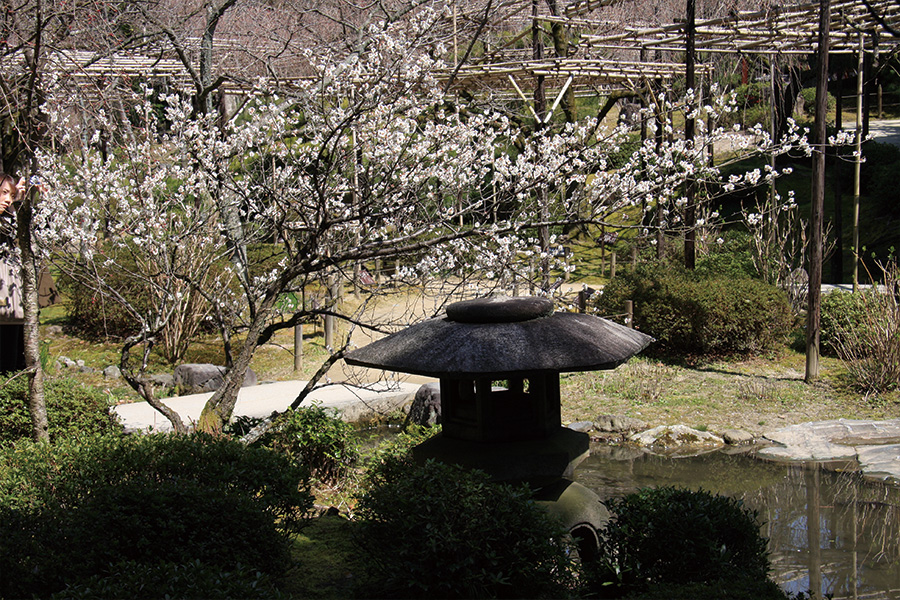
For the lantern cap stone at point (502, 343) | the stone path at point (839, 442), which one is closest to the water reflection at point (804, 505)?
the stone path at point (839, 442)

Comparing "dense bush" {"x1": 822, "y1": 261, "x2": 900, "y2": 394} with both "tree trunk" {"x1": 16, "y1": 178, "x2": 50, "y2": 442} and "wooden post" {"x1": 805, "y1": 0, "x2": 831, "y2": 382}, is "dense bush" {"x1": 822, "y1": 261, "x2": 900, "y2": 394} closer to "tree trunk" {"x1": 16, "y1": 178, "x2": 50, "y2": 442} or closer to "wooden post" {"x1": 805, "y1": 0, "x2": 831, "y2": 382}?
"wooden post" {"x1": 805, "y1": 0, "x2": 831, "y2": 382}

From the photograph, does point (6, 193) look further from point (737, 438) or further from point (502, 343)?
point (737, 438)

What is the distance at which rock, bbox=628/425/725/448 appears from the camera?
8094mm

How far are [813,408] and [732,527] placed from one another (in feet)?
18.8

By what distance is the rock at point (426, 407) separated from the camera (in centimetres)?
845

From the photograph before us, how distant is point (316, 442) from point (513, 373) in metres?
2.66

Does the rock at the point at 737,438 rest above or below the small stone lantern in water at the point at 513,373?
below

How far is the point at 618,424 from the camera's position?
8.55 metres

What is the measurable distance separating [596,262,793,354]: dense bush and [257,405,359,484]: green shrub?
19.9 ft

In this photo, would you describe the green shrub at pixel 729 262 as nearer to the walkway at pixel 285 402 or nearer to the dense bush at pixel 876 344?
the dense bush at pixel 876 344

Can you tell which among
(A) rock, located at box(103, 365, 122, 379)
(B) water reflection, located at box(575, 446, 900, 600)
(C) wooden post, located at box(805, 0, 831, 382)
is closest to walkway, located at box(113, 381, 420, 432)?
(A) rock, located at box(103, 365, 122, 379)

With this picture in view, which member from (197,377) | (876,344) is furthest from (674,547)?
(197,377)

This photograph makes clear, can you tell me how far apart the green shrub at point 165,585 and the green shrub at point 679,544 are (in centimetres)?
177

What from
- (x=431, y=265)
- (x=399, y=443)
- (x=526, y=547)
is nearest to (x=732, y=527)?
(x=526, y=547)
